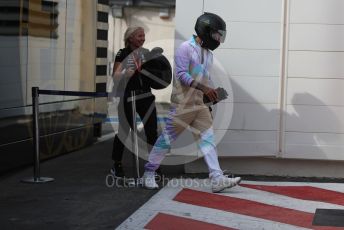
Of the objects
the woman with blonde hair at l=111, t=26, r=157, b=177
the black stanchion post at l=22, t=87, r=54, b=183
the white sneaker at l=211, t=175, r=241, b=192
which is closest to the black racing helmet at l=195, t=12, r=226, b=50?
the woman with blonde hair at l=111, t=26, r=157, b=177

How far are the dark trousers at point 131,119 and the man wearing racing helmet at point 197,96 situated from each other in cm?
56

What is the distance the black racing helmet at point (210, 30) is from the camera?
21.3 ft

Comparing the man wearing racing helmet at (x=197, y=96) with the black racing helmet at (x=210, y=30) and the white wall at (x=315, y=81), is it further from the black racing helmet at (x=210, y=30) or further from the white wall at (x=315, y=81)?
the white wall at (x=315, y=81)

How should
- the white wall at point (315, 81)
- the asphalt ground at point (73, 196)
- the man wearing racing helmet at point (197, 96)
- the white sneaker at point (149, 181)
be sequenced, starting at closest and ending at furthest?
Answer: 1. the asphalt ground at point (73, 196)
2. the man wearing racing helmet at point (197, 96)
3. the white sneaker at point (149, 181)
4. the white wall at point (315, 81)

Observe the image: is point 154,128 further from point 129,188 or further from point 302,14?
point 302,14

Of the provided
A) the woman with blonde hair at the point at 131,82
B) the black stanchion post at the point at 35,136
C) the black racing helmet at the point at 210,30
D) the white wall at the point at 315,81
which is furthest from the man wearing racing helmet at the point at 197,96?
the black stanchion post at the point at 35,136

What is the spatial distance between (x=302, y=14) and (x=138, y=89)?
1932 millimetres

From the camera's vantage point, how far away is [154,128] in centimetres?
737

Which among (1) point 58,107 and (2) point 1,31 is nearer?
(2) point 1,31

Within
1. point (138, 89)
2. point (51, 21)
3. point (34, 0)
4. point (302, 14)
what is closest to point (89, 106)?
point (51, 21)

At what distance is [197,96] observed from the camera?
261 inches

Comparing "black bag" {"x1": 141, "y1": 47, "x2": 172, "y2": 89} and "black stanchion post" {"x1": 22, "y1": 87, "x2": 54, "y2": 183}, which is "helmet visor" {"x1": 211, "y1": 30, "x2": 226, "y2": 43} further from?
"black stanchion post" {"x1": 22, "y1": 87, "x2": 54, "y2": 183}

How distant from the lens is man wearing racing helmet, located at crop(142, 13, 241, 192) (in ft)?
21.3

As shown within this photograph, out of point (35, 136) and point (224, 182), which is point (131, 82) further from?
point (224, 182)
